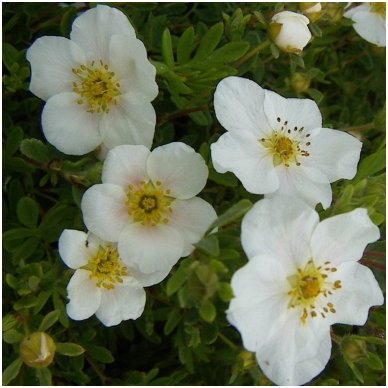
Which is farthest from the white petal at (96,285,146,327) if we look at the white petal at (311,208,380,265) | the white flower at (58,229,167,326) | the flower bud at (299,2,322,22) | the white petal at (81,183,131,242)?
the flower bud at (299,2,322,22)

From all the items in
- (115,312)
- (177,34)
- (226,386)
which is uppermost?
(177,34)

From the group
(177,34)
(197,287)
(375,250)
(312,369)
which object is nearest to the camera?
(197,287)

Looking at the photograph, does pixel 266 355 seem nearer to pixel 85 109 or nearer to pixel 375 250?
pixel 375 250

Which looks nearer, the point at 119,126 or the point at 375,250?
the point at 119,126

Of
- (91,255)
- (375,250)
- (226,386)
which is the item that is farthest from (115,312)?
(375,250)

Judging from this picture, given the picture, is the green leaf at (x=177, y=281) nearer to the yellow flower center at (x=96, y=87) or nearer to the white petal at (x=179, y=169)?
the white petal at (x=179, y=169)

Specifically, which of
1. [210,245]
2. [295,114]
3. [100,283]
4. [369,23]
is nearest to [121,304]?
[100,283]

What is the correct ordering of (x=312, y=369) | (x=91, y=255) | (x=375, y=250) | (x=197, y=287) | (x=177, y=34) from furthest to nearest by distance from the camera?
(x=177, y=34), (x=375, y=250), (x=91, y=255), (x=312, y=369), (x=197, y=287)

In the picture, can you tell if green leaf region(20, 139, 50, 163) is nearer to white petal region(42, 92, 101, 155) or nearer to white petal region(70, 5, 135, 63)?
white petal region(42, 92, 101, 155)
